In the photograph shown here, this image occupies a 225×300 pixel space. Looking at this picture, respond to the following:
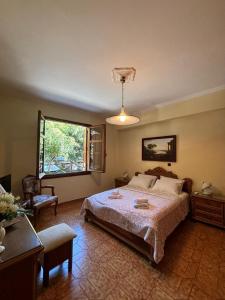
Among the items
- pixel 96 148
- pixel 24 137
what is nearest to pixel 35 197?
pixel 24 137

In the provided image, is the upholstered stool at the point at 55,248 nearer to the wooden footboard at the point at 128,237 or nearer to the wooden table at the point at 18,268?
the wooden table at the point at 18,268

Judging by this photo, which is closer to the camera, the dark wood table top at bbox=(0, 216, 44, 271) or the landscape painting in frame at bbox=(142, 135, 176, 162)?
the dark wood table top at bbox=(0, 216, 44, 271)

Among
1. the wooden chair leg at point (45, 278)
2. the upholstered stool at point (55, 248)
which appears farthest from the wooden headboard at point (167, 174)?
the wooden chair leg at point (45, 278)

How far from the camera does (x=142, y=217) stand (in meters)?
2.18

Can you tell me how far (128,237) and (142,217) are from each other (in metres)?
0.41

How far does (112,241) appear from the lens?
244cm

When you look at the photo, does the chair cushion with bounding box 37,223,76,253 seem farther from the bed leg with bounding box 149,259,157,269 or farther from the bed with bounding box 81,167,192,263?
the bed leg with bounding box 149,259,157,269

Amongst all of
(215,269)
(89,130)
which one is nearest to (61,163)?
(89,130)

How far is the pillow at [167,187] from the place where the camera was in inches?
129

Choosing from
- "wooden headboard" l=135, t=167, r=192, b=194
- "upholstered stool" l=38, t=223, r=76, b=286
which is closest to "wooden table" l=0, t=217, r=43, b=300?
"upholstered stool" l=38, t=223, r=76, b=286

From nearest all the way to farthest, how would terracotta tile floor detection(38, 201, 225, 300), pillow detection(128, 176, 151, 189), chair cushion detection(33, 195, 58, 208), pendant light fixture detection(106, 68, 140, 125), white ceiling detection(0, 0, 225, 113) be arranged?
white ceiling detection(0, 0, 225, 113), terracotta tile floor detection(38, 201, 225, 300), pendant light fixture detection(106, 68, 140, 125), chair cushion detection(33, 195, 58, 208), pillow detection(128, 176, 151, 189)

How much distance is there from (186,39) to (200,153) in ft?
8.07

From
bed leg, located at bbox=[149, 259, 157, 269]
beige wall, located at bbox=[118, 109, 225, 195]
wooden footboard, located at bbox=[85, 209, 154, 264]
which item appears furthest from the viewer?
beige wall, located at bbox=[118, 109, 225, 195]

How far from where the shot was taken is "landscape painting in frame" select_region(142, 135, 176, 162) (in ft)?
12.7
